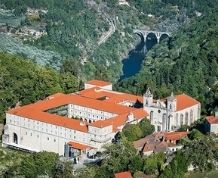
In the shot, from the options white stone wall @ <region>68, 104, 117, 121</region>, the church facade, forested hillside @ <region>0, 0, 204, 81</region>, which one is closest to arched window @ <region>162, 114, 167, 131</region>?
the church facade

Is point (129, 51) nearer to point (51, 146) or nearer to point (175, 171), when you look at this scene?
point (51, 146)

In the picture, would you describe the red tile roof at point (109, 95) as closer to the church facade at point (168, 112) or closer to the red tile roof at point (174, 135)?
the church facade at point (168, 112)

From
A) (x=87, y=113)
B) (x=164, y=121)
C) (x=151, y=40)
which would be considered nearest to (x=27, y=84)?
(x=87, y=113)

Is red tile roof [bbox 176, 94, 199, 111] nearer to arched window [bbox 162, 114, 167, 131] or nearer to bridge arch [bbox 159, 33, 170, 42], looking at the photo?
arched window [bbox 162, 114, 167, 131]

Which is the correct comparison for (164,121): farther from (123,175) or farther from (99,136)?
(123,175)

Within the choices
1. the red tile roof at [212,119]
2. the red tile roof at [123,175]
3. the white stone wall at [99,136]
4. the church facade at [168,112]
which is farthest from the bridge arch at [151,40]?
the red tile roof at [123,175]

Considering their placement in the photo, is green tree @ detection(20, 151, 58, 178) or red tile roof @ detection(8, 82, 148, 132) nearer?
green tree @ detection(20, 151, 58, 178)

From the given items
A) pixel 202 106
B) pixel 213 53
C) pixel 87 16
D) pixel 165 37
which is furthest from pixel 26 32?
pixel 202 106
